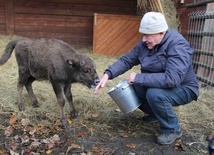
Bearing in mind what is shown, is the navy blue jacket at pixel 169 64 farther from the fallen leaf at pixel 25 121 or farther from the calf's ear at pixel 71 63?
the fallen leaf at pixel 25 121

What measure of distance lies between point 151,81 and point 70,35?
8822mm

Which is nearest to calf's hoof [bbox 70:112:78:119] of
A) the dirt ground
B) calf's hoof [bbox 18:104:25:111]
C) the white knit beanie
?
the dirt ground

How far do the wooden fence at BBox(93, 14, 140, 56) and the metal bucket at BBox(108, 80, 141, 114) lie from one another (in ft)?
24.1

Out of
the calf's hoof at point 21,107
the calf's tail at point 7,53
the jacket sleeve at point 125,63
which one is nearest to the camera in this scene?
the jacket sleeve at point 125,63

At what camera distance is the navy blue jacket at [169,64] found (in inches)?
141

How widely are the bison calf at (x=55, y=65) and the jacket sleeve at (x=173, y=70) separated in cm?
97

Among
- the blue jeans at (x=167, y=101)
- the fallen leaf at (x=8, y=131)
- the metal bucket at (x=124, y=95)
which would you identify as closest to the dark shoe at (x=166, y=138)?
the blue jeans at (x=167, y=101)

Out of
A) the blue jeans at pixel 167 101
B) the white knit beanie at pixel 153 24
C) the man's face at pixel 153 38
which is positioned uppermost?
the white knit beanie at pixel 153 24

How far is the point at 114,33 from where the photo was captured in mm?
11359

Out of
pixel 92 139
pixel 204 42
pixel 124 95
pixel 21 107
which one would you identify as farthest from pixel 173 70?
pixel 204 42

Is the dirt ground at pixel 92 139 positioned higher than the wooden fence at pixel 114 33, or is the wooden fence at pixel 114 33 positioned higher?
the wooden fence at pixel 114 33

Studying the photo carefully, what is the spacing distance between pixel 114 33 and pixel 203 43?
14.0ft

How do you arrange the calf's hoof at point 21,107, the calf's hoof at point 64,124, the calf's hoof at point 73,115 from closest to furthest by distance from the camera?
the calf's hoof at point 64,124, the calf's hoof at point 73,115, the calf's hoof at point 21,107

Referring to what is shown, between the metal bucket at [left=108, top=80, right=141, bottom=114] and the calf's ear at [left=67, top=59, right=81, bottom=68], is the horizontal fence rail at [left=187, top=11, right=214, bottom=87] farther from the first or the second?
the calf's ear at [left=67, top=59, right=81, bottom=68]
